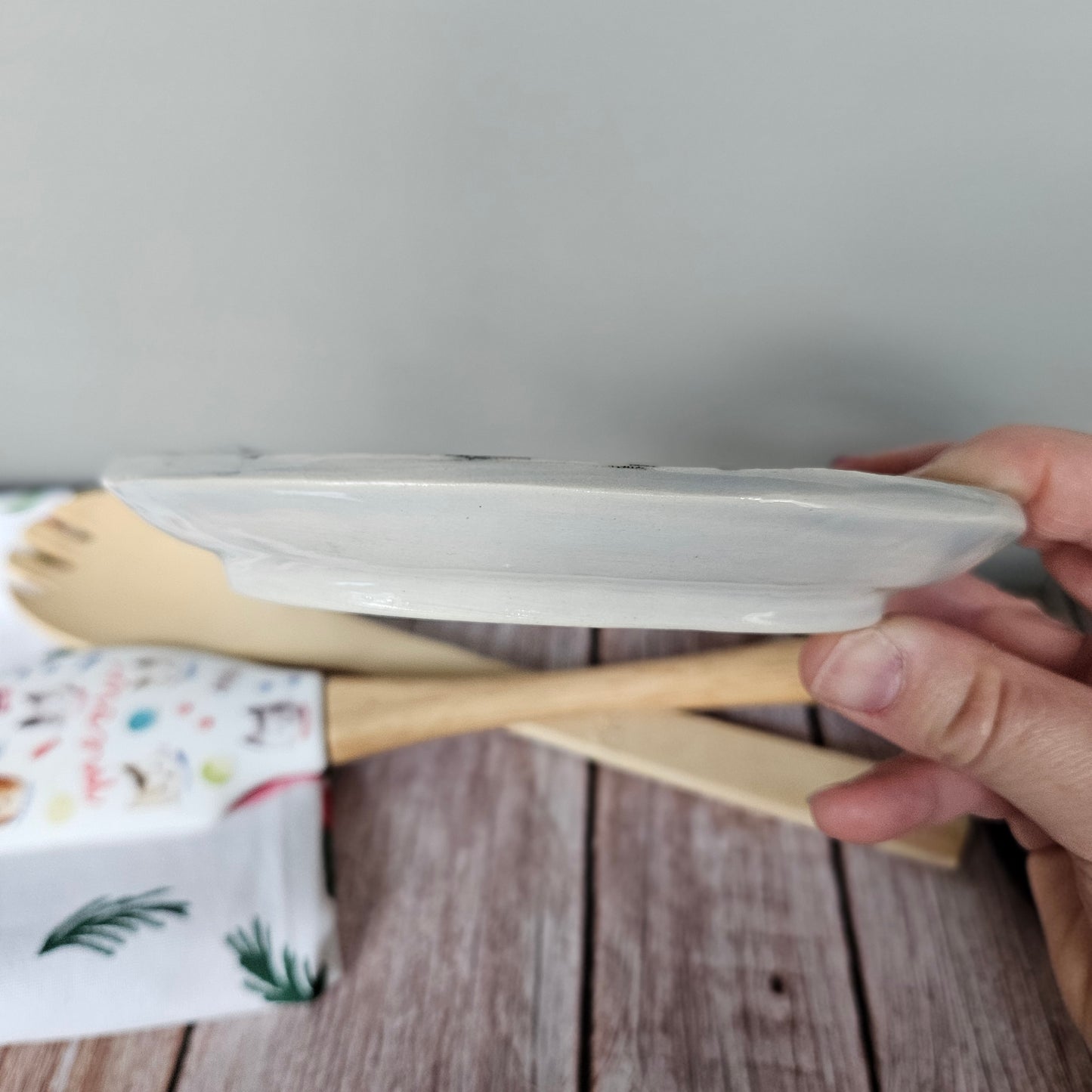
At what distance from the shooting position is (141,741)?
31cm

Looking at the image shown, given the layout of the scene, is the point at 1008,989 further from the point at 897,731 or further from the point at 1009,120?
the point at 1009,120

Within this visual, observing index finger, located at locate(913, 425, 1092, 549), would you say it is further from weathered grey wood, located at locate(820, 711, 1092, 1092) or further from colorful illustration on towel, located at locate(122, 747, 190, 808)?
colorful illustration on towel, located at locate(122, 747, 190, 808)

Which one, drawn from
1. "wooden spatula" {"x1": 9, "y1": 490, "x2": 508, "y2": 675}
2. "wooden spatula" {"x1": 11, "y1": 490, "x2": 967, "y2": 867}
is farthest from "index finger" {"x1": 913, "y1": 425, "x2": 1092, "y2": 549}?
"wooden spatula" {"x1": 9, "y1": 490, "x2": 508, "y2": 675}

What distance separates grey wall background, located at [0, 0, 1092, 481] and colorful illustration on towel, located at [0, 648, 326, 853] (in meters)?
0.12

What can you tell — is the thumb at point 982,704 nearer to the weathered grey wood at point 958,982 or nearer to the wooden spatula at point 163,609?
the weathered grey wood at point 958,982

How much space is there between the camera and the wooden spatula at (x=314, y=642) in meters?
0.34

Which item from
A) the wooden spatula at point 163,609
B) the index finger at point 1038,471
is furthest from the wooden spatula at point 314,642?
the index finger at point 1038,471

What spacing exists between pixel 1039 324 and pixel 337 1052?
1.18 ft

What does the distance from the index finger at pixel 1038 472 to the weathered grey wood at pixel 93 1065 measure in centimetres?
28

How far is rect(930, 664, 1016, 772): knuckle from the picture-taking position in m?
0.23

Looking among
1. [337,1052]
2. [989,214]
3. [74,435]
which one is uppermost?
[989,214]

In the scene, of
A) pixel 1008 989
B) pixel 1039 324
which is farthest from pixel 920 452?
pixel 1008 989

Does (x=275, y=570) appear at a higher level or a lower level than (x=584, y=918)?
higher

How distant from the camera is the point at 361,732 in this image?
326 millimetres
